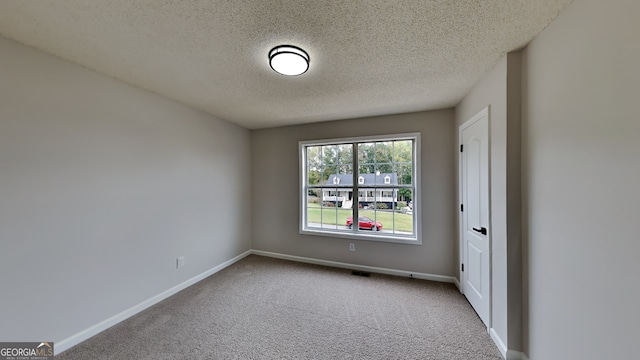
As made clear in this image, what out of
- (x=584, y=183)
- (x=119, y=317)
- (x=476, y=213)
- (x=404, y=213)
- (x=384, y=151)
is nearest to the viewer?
(x=584, y=183)

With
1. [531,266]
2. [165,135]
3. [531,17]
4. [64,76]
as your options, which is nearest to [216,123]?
[165,135]

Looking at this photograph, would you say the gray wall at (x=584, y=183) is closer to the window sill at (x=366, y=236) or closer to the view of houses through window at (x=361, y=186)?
the window sill at (x=366, y=236)

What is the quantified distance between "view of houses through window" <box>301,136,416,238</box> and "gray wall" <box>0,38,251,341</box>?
6.02 feet

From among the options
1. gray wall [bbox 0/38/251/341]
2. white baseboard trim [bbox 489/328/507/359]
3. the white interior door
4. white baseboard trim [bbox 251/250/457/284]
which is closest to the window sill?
white baseboard trim [bbox 251/250/457/284]

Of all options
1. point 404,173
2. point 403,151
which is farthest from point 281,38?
point 404,173

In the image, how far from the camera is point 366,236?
3.39m

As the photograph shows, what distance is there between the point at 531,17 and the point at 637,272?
1474 mm

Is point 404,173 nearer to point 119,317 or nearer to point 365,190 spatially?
point 365,190

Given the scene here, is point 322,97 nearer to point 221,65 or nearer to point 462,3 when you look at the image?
point 221,65

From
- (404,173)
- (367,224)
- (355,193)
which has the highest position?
(404,173)

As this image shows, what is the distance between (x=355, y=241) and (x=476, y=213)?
5.68ft

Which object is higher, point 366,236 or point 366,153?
point 366,153

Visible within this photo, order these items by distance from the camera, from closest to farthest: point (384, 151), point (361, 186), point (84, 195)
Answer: point (84, 195) → point (384, 151) → point (361, 186)

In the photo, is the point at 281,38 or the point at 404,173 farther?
the point at 404,173
